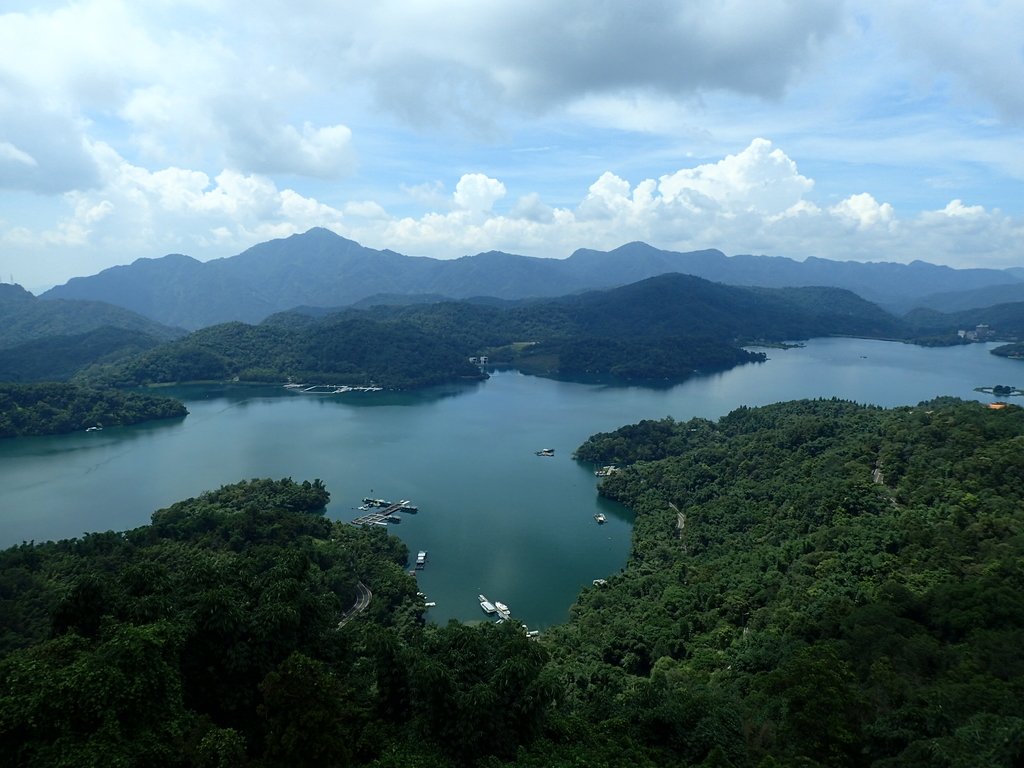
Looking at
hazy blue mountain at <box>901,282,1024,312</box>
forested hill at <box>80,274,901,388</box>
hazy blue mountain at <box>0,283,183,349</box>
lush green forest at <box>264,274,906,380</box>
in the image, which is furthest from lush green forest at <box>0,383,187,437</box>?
hazy blue mountain at <box>901,282,1024,312</box>

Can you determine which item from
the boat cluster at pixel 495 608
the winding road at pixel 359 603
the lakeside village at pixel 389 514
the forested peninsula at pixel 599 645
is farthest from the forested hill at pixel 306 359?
the boat cluster at pixel 495 608

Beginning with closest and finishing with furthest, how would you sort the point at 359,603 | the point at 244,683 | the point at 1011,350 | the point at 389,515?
the point at 244,683, the point at 359,603, the point at 389,515, the point at 1011,350

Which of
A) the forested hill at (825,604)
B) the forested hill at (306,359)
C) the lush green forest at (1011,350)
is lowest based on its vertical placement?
the forested hill at (825,604)

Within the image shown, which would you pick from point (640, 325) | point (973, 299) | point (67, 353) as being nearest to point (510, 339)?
point (640, 325)

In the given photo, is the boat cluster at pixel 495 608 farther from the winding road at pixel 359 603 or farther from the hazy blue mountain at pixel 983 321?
the hazy blue mountain at pixel 983 321

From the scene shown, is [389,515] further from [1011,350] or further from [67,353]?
[1011,350]

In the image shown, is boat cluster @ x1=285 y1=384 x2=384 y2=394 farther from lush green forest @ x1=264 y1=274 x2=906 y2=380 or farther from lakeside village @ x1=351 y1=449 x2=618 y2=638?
lakeside village @ x1=351 y1=449 x2=618 y2=638
